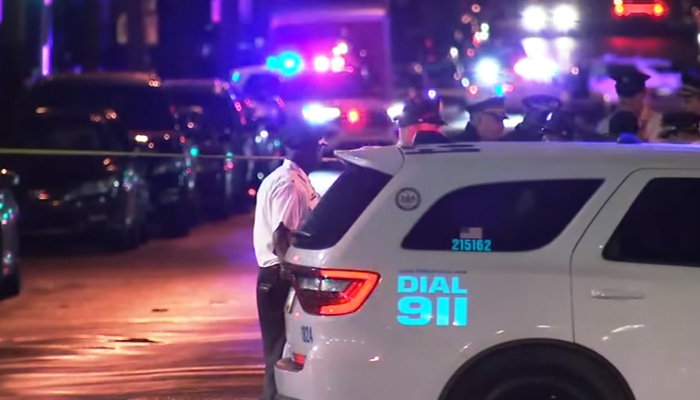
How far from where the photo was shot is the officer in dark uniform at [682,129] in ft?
33.7

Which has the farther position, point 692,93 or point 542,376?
point 692,93

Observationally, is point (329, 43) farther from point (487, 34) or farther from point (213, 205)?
point (213, 205)

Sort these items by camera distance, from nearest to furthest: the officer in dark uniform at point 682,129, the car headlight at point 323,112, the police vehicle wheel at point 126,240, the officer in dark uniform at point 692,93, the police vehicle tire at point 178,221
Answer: the officer in dark uniform at point 682,129
the officer in dark uniform at point 692,93
the police vehicle wheel at point 126,240
the police vehicle tire at point 178,221
the car headlight at point 323,112

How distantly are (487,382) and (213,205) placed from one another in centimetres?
1392

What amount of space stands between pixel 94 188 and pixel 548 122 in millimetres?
6576

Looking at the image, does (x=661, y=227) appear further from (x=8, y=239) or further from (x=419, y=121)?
(x=8, y=239)

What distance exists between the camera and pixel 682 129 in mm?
10406

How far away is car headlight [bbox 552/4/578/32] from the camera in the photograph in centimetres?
2341

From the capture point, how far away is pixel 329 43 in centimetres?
2933

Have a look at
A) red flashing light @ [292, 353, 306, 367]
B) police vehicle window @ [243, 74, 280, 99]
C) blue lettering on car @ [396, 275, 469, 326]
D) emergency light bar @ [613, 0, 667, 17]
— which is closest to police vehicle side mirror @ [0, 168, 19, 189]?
red flashing light @ [292, 353, 306, 367]

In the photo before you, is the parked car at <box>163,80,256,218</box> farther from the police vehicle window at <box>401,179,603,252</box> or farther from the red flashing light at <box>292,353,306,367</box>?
the police vehicle window at <box>401,179,603,252</box>

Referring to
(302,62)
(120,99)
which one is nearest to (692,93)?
(120,99)

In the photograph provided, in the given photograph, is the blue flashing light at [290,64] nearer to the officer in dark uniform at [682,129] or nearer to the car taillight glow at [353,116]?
the car taillight glow at [353,116]

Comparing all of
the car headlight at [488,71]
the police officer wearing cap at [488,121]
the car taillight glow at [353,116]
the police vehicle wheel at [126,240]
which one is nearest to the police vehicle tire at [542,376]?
the police officer wearing cap at [488,121]
